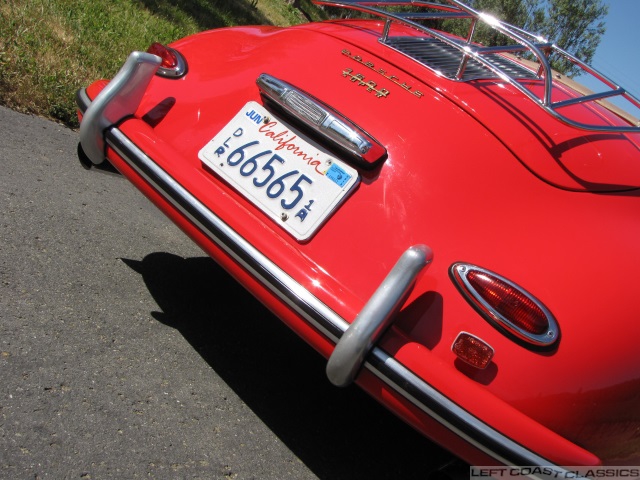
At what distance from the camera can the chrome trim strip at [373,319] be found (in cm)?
194

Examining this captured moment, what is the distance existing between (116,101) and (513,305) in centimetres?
169

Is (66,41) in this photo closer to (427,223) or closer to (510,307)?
(427,223)

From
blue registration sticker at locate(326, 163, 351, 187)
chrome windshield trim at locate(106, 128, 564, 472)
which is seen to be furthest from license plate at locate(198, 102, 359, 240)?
chrome windshield trim at locate(106, 128, 564, 472)

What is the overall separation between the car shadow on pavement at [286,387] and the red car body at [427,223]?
24.6 inches

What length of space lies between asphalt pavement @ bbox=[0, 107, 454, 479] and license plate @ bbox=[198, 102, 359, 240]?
0.77 meters

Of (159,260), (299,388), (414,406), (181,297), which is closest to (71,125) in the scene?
(159,260)

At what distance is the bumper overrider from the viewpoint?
1875mm

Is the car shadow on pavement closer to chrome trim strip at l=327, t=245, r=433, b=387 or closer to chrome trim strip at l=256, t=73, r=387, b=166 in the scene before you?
chrome trim strip at l=327, t=245, r=433, b=387

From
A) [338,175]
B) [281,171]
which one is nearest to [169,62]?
[281,171]

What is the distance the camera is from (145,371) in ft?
8.26

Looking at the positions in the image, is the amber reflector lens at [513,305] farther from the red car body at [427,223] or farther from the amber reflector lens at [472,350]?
the amber reflector lens at [472,350]

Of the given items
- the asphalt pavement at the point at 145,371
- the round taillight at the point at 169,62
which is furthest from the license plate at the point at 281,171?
the asphalt pavement at the point at 145,371

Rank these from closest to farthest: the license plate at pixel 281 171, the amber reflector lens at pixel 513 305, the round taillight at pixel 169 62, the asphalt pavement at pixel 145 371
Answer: the amber reflector lens at pixel 513 305 → the asphalt pavement at pixel 145 371 → the license plate at pixel 281 171 → the round taillight at pixel 169 62

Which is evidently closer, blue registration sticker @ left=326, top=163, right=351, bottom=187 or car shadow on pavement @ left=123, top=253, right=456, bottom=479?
blue registration sticker @ left=326, top=163, right=351, bottom=187
